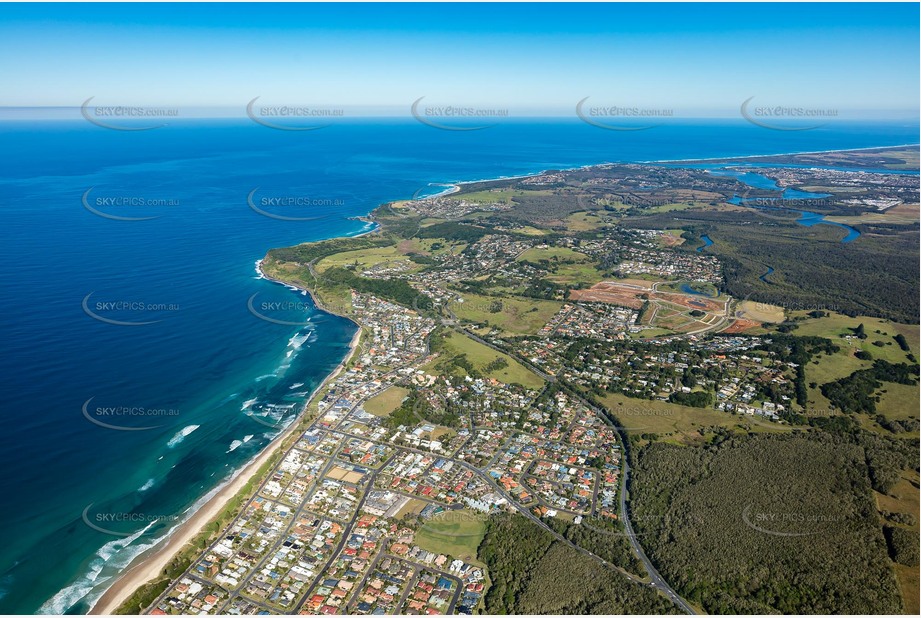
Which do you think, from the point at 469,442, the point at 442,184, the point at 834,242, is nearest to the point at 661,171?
the point at 442,184

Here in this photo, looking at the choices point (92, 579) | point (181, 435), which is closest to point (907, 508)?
point (92, 579)

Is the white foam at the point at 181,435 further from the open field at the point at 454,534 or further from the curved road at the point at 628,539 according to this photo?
the curved road at the point at 628,539

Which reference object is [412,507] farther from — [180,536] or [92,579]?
[92,579]

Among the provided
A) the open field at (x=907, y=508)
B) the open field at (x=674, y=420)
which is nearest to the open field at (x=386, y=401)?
the open field at (x=674, y=420)

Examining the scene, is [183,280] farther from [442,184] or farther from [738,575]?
[442,184]

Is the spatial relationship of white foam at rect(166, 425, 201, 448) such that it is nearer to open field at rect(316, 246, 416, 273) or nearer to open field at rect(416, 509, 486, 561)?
open field at rect(416, 509, 486, 561)
